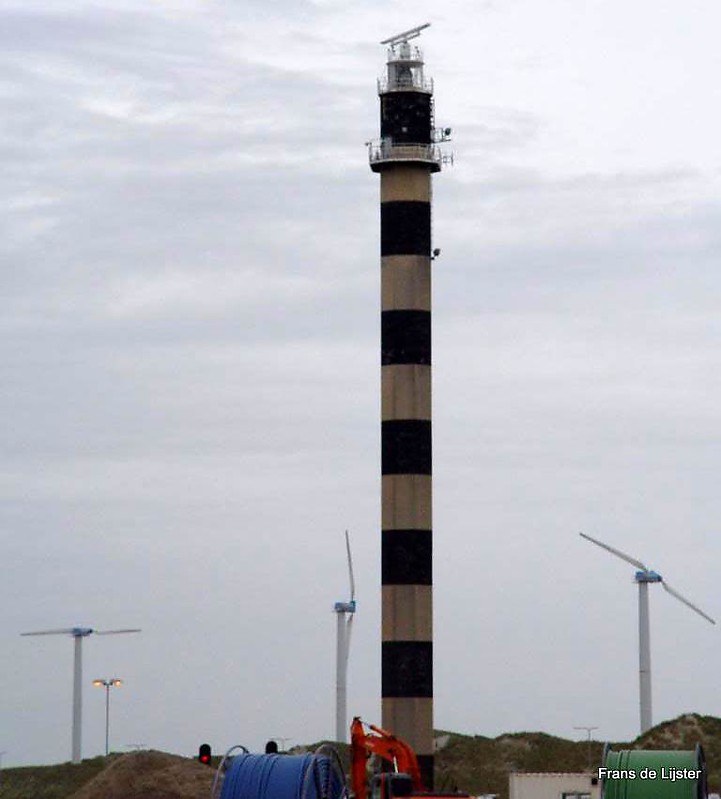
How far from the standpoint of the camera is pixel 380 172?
10775cm

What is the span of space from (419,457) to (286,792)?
3221cm

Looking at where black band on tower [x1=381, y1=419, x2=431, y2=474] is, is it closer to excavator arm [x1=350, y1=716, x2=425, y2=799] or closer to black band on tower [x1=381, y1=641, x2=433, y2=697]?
black band on tower [x1=381, y1=641, x2=433, y2=697]

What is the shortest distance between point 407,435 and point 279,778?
3196 cm

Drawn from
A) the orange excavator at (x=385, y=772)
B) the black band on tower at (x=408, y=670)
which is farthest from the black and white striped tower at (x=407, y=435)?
the orange excavator at (x=385, y=772)

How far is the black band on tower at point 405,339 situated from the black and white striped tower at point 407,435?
0.05 metres

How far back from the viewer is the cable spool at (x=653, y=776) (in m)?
75.3

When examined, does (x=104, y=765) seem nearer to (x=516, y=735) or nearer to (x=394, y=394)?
(x=516, y=735)

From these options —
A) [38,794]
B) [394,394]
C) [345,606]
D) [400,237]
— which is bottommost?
[38,794]

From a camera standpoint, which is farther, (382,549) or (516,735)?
(516,735)

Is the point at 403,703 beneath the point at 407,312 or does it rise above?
beneath

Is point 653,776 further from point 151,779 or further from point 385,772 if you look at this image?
point 151,779

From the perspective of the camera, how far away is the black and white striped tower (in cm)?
10319

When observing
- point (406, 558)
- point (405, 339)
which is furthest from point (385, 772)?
point (405, 339)

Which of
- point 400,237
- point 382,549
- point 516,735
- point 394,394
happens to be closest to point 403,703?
point 382,549
